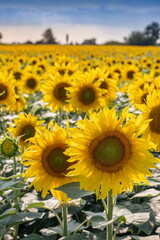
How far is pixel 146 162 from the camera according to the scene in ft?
6.61

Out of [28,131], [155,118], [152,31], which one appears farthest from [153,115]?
[152,31]

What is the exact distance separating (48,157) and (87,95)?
7.73ft

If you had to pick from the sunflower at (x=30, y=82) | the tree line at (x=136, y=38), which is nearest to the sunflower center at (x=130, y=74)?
the sunflower at (x=30, y=82)

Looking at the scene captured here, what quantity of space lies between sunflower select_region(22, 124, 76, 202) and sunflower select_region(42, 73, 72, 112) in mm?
2600

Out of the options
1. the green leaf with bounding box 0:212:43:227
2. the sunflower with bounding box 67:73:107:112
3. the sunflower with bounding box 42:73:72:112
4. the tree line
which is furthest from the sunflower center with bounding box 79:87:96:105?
the tree line

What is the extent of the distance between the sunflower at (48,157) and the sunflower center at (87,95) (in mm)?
2279

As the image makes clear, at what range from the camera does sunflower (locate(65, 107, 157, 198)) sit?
6.59 feet

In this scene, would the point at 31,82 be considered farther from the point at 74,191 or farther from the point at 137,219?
the point at 74,191

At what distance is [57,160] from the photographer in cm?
228

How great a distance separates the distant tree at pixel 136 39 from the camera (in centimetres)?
6950

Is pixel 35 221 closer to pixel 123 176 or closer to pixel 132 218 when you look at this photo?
pixel 132 218

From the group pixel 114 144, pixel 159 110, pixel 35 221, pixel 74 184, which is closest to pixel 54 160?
pixel 74 184

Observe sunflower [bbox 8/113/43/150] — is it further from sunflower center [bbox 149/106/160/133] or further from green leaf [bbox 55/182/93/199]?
green leaf [bbox 55/182/93/199]

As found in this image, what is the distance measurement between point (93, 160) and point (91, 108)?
2667 millimetres
